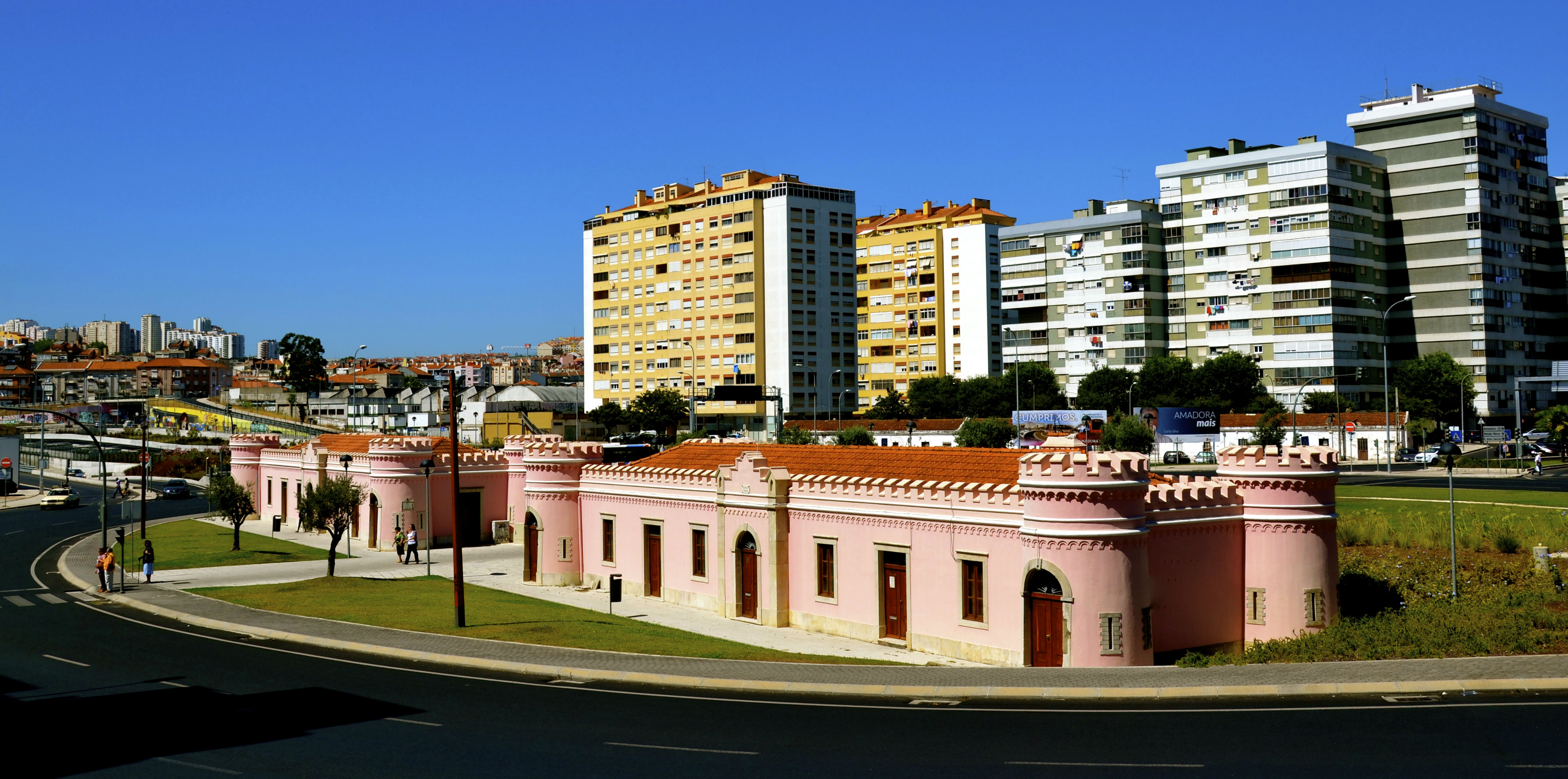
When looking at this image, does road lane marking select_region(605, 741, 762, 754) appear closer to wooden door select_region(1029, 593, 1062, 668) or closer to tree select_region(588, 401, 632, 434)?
wooden door select_region(1029, 593, 1062, 668)

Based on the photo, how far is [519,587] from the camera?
4538 cm

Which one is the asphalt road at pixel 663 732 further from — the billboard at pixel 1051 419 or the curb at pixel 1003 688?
the billboard at pixel 1051 419

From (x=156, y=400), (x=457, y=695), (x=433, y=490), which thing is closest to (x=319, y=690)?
(x=457, y=695)

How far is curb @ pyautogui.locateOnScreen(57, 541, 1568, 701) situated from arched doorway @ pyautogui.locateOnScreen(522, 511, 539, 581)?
17271mm

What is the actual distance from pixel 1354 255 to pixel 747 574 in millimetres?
A: 96380

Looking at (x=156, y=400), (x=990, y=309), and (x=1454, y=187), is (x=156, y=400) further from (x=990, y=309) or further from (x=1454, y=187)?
(x=1454, y=187)

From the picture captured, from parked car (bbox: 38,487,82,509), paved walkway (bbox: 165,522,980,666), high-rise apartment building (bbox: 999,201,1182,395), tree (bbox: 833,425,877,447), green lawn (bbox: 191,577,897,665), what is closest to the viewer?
green lawn (bbox: 191,577,897,665)

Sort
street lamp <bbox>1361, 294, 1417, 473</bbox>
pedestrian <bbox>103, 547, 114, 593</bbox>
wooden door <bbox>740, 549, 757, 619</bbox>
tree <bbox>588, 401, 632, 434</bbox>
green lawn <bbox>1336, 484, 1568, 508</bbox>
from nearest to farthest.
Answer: wooden door <bbox>740, 549, 757, 619</bbox> → pedestrian <bbox>103, 547, 114, 593</bbox> → green lawn <bbox>1336, 484, 1568, 508</bbox> → street lamp <bbox>1361, 294, 1417, 473</bbox> → tree <bbox>588, 401, 632, 434</bbox>

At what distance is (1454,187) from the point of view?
116438 mm

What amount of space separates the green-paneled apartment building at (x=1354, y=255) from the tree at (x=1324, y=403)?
177 cm

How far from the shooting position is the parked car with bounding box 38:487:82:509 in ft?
282

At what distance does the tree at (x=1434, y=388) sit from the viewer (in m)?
106

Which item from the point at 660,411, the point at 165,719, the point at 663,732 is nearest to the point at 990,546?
the point at 663,732

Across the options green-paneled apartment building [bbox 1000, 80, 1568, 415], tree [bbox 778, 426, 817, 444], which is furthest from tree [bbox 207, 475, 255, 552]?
green-paneled apartment building [bbox 1000, 80, 1568, 415]
